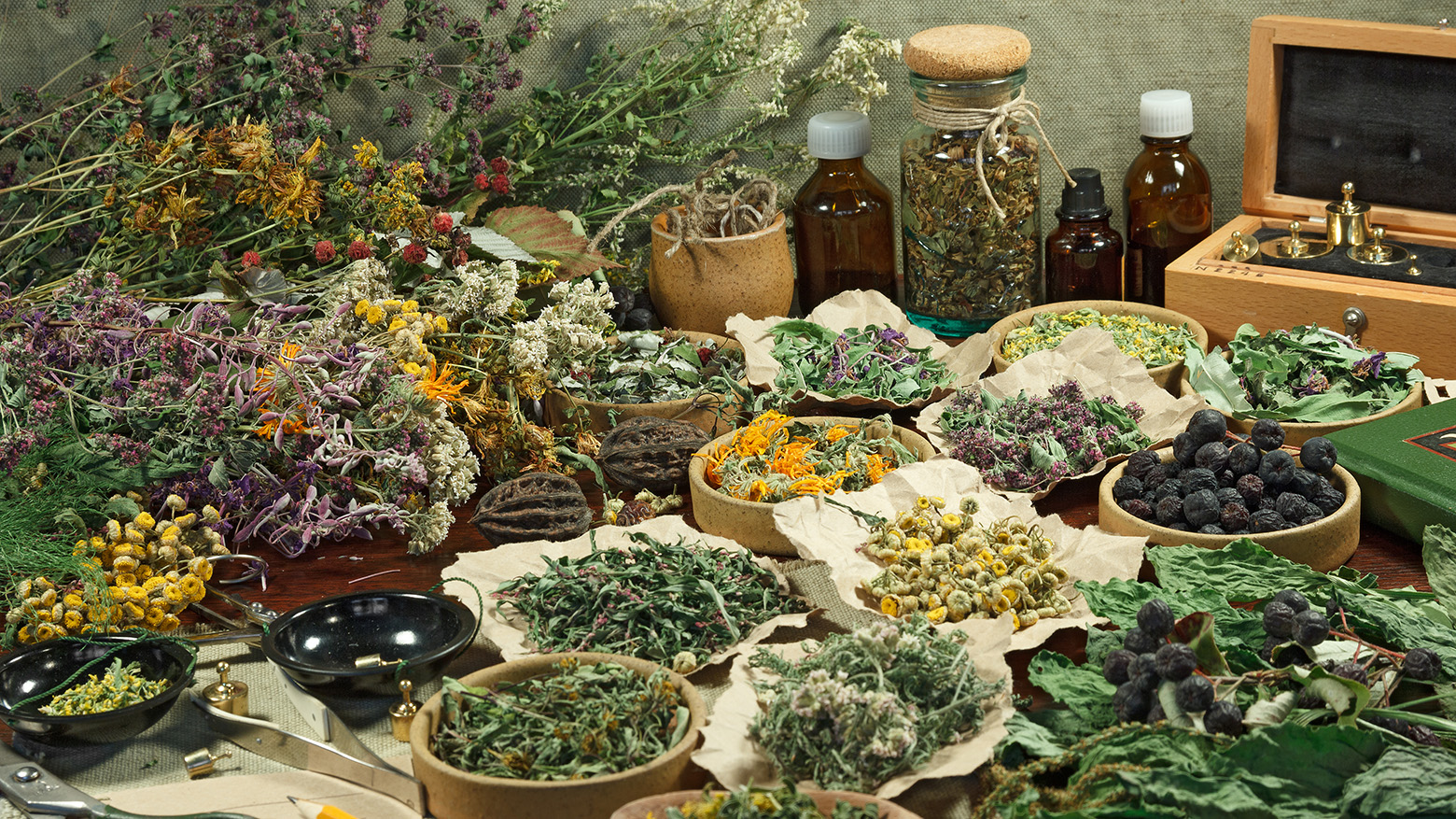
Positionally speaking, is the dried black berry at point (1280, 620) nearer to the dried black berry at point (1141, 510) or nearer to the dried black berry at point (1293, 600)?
the dried black berry at point (1293, 600)

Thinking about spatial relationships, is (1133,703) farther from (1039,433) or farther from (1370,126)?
(1370,126)

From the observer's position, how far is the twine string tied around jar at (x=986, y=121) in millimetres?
1915

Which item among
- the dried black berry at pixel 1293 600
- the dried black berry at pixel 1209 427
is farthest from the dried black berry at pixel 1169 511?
the dried black berry at pixel 1293 600

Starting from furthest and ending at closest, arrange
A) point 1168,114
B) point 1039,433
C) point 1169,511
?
point 1168,114
point 1039,433
point 1169,511

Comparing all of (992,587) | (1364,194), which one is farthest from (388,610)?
(1364,194)

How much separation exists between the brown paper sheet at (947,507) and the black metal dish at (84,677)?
0.65 m

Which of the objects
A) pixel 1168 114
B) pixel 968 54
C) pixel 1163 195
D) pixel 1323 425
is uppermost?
pixel 968 54

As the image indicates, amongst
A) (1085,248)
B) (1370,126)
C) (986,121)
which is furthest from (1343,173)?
(986,121)

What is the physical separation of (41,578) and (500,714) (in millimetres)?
586

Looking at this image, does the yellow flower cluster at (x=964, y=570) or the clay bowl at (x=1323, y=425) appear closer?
the yellow flower cluster at (x=964, y=570)

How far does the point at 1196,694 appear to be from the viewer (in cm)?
105

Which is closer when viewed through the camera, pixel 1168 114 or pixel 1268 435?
pixel 1268 435

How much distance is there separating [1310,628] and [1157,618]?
0.42 ft

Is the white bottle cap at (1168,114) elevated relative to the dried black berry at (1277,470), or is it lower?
elevated
